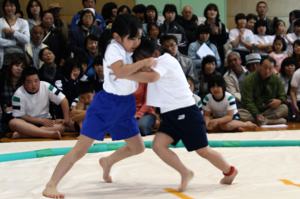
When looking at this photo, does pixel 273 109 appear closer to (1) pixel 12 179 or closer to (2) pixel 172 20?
(2) pixel 172 20

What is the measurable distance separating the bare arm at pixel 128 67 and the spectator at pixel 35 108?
244 cm

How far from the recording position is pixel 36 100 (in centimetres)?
518

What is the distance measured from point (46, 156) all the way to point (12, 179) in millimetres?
706

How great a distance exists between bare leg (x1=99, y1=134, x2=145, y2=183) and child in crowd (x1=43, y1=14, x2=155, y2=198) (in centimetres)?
4

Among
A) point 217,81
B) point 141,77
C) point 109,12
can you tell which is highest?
point 109,12

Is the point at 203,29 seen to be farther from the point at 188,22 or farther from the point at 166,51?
the point at 166,51

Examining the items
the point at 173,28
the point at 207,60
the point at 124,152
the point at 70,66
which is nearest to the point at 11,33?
the point at 70,66

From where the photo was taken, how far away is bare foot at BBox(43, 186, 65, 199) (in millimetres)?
2684

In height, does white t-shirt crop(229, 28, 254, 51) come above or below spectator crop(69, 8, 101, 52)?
below

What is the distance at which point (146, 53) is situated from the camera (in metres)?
2.78

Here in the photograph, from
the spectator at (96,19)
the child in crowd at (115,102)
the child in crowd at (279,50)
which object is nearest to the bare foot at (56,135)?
the spectator at (96,19)

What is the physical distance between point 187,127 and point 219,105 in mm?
2622

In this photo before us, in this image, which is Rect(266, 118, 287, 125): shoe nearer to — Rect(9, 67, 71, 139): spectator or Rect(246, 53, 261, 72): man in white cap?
Rect(246, 53, 261, 72): man in white cap

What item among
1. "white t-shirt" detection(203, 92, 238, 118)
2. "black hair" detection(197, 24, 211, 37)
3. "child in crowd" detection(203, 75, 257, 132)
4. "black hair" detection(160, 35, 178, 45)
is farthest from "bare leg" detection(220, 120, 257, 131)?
"black hair" detection(197, 24, 211, 37)
